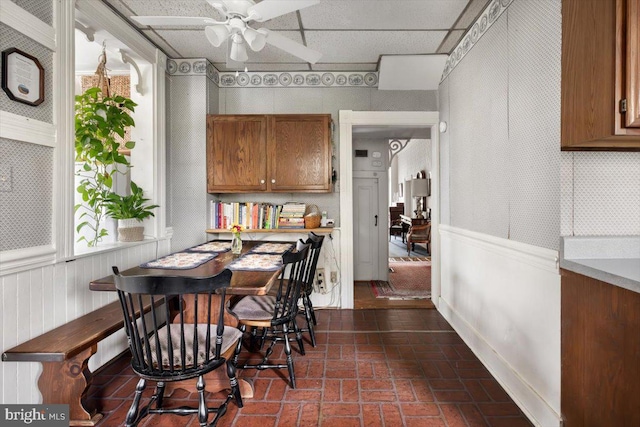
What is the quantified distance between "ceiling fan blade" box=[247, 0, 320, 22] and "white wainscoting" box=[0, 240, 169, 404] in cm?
193

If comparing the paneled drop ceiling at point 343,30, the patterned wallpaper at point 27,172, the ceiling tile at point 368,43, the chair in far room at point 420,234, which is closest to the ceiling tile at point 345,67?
the paneled drop ceiling at point 343,30

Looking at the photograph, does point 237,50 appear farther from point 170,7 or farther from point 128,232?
point 128,232

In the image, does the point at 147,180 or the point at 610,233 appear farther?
the point at 147,180

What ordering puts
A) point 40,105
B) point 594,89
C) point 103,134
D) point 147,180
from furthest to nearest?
point 147,180, point 103,134, point 40,105, point 594,89

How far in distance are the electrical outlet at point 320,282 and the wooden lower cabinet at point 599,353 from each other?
246 cm

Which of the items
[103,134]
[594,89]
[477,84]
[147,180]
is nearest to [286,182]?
[147,180]

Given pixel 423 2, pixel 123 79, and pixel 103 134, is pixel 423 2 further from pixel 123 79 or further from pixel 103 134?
pixel 123 79

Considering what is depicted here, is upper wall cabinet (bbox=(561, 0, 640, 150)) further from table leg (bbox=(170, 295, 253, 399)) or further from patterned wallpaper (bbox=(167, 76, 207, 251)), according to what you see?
patterned wallpaper (bbox=(167, 76, 207, 251))

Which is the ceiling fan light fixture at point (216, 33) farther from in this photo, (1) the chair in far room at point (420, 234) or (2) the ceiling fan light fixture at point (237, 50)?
(1) the chair in far room at point (420, 234)

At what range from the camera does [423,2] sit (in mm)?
2500

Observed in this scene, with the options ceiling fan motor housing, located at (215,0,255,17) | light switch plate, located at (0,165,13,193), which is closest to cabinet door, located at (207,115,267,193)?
ceiling fan motor housing, located at (215,0,255,17)

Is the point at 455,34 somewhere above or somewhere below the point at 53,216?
above

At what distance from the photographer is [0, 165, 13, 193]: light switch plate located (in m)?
1.71

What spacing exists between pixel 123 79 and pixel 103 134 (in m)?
1.48
